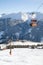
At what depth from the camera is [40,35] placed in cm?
17050

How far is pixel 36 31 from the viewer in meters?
183

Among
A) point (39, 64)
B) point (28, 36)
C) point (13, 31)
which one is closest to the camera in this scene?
point (39, 64)

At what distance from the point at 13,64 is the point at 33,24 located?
4450 millimetres

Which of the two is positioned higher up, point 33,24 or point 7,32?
point 33,24

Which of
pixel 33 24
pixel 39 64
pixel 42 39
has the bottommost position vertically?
pixel 42 39

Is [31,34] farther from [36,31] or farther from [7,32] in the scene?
[7,32]

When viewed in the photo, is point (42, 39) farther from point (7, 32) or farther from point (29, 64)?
point (29, 64)

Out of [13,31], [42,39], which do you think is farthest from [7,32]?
[42,39]

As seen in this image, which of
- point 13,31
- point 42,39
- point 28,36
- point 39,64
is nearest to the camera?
point 39,64

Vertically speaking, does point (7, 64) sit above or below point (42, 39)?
above

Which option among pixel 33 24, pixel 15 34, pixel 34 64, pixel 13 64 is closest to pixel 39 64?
pixel 34 64

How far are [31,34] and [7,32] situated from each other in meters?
25.2

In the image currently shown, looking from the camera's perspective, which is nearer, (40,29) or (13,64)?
(13,64)

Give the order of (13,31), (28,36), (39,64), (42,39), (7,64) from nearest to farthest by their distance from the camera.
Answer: (7,64)
(39,64)
(42,39)
(28,36)
(13,31)
